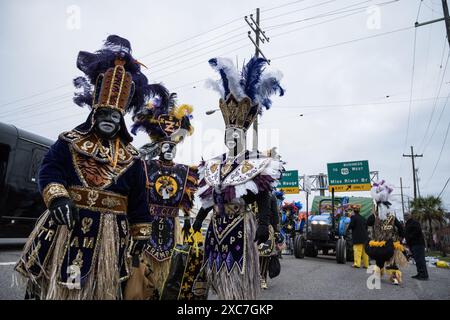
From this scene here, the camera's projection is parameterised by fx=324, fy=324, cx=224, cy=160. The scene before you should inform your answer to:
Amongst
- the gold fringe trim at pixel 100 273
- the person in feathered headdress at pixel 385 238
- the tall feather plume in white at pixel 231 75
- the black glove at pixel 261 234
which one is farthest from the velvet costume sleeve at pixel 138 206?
the person in feathered headdress at pixel 385 238

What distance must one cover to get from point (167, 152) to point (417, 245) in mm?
6416

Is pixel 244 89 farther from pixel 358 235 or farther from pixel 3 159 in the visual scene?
pixel 358 235

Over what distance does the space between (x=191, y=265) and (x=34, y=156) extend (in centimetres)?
734

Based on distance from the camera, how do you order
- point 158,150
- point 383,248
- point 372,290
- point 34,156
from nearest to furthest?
point 158,150, point 372,290, point 383,248, point 34,156

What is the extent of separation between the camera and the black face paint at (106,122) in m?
2.46

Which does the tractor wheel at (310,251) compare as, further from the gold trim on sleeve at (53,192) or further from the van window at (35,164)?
the gold trim on sleeve at (53,192)

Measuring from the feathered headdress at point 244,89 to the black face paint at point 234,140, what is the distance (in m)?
0.07

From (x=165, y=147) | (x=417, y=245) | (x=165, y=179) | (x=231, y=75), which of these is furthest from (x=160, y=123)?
(x=417, y=245)

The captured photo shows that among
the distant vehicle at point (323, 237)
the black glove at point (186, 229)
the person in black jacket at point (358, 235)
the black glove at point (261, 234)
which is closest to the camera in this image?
the black glove at point (261, 234)

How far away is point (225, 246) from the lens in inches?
122

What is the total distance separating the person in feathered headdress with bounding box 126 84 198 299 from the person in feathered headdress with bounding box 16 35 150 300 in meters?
1.50
